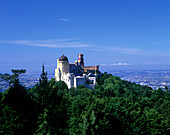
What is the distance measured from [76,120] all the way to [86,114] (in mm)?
2183

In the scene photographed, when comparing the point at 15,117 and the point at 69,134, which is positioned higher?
the point at 15,117

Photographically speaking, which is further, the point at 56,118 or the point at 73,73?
the point at 73,73

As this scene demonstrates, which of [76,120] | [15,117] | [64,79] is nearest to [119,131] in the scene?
[76,120]

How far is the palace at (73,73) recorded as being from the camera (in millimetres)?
69875

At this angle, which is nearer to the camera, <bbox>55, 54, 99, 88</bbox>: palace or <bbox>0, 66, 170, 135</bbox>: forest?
<bbox>0, 66, 170, 135</bbox>: forest

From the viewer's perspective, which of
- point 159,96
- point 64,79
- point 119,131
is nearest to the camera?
point 119,131

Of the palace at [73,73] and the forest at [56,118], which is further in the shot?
the palace at [73,73]

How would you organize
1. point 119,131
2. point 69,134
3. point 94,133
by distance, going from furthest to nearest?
point 119,131
point 69,134
point 94,133

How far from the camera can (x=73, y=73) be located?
251 ft

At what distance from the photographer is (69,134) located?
2244cm

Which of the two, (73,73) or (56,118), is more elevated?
(73,73)

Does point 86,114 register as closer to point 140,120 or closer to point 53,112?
point 53,112

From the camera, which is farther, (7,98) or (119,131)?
(119,131)

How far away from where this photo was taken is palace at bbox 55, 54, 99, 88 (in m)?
69.9
